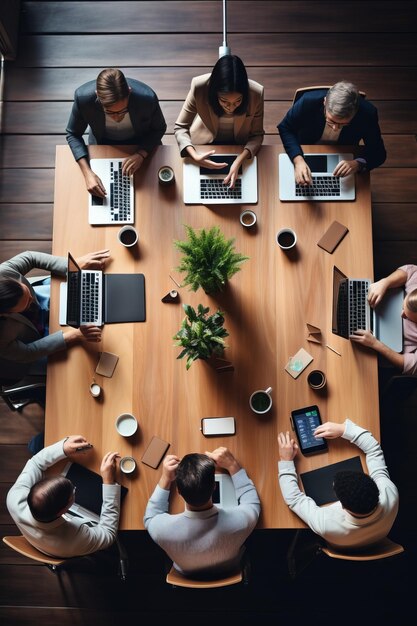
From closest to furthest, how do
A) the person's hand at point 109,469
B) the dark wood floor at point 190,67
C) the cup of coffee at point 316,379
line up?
the person's hand at point 109,469
the cup of coffee at point 316,379
the dark wood floor at point 190,67

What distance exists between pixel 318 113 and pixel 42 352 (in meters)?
1.78

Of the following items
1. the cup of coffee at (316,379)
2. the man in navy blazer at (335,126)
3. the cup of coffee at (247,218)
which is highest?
the man in navy blazer at (335,126)

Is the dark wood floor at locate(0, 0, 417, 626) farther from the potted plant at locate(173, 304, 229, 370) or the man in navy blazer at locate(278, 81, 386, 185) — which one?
the potted plant at locate(173, 304, 229, 370)

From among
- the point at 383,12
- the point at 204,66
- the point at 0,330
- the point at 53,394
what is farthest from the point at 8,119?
the point at 383,12

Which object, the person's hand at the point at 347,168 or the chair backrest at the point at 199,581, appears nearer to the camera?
the chair backrest at the point at 199,581

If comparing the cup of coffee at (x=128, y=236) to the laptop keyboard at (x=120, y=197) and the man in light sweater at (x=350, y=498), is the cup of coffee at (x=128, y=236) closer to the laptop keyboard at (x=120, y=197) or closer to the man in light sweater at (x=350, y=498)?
the laptop keyboard at (x=120, y=197)

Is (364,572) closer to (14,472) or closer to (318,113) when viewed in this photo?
(14,472)

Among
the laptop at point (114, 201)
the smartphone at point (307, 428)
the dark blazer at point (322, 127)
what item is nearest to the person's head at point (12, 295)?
the laptop at point (114, 201)

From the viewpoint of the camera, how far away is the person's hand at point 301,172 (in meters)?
2.50

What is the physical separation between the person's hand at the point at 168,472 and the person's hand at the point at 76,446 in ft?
1.16

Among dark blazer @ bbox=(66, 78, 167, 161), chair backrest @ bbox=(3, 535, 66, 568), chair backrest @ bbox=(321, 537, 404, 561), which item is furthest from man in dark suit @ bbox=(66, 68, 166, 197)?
chair backrest @ bbox=(321, 537, 404, 561)

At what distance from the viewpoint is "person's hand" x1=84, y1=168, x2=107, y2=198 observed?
2509mm

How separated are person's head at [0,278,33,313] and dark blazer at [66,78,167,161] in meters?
0.71

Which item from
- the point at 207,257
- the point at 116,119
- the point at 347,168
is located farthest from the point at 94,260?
the point at 347,168
